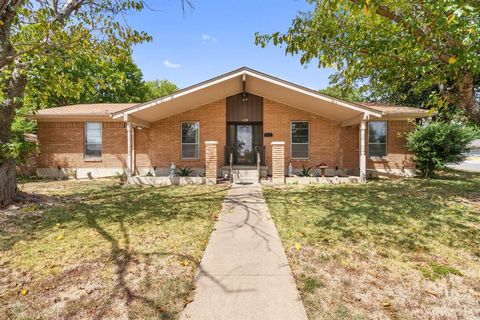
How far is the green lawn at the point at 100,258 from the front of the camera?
2746 mm

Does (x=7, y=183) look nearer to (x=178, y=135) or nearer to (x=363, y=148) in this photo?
(x=178, y=135)

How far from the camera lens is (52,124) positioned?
13.1 meters

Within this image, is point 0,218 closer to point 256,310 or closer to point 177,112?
point 256,310

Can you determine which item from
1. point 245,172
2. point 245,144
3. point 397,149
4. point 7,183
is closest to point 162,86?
point 245,144

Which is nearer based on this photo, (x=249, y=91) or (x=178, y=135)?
(x=249, y=91)

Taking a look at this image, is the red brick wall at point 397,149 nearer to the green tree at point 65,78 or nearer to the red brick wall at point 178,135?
the red brick wall at point 178,135

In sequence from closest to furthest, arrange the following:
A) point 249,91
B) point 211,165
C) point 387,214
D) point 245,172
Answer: point 387,214
point 211,165
point 245,172
point 249,91

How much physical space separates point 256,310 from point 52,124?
14706mm

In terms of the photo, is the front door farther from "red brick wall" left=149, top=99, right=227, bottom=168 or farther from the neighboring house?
"red brick wall" left=149, top=99, right=227, bottom=168

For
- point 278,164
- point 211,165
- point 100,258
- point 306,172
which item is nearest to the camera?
point 100,258

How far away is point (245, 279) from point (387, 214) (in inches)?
173

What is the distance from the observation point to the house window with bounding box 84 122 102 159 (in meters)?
13.2

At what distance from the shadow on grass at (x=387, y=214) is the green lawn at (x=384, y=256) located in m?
0.02

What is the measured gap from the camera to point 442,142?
450 inches
